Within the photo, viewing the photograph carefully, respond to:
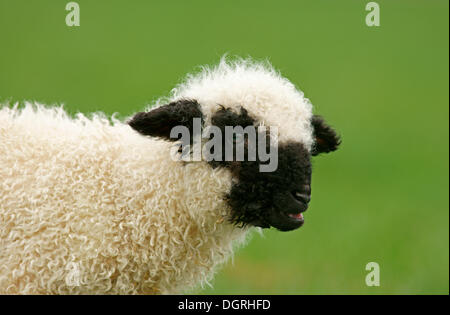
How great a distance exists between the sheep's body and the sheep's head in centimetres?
15

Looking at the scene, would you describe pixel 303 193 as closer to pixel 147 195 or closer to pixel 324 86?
pixel 147 195

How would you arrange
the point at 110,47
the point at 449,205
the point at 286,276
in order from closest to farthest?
the point at 286,276, the point at 449,205, the point at 110,47

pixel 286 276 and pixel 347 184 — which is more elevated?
pixel 347 184

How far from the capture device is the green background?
9672 millimetres

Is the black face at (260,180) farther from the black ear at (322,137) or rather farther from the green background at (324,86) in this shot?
the green background at (324,86)

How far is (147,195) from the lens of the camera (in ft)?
15.0

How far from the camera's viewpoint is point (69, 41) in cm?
2425

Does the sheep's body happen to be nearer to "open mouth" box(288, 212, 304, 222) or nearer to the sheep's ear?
the sheep's ear

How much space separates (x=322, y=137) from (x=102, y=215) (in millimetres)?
1542

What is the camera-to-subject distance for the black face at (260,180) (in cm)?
427
